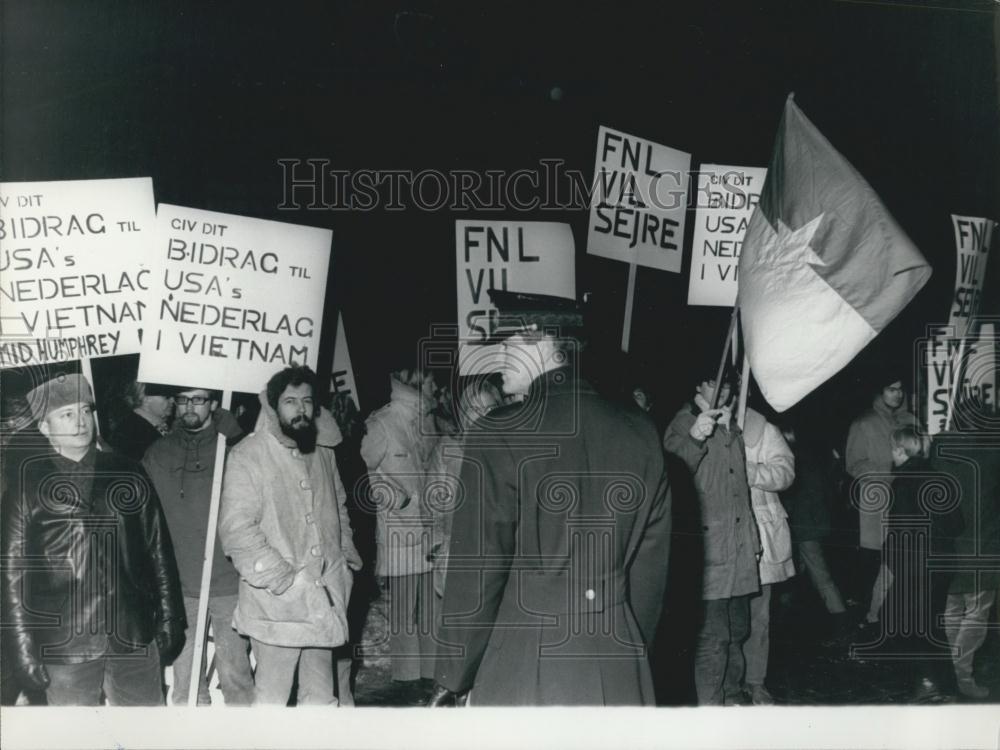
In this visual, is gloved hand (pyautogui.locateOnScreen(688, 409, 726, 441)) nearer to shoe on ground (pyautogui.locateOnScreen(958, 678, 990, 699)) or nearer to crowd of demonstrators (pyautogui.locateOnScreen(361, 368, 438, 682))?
crowd of demonstrators (pyautogui.locateOnScreen(361, 368, 438, 682))

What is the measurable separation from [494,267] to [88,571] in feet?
9.37

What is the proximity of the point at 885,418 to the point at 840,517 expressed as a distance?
68cm

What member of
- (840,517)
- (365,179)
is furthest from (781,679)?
(365,179)

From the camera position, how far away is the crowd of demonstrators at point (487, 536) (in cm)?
562

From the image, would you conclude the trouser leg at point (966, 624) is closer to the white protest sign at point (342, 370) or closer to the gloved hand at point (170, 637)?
the white protest sign at point (342, 370)

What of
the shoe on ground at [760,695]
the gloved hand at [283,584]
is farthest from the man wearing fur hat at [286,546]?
the shoe on ground at [760,695]

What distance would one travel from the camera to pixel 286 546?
6.61m

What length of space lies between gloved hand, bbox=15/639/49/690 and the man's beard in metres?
1.73

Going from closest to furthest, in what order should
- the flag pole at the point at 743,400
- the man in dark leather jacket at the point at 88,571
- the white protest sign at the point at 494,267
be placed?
the man in dark leather jacket at the point at 88,571, the white protest sign at the point at 494,267, the flag pole at the point at 743,400

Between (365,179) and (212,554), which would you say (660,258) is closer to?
(365,179)

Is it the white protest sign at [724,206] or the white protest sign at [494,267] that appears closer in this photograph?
the white protest sign at [494,267]

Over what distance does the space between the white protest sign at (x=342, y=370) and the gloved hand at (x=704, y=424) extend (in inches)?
81.2

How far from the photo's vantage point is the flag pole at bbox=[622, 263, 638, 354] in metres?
7.68

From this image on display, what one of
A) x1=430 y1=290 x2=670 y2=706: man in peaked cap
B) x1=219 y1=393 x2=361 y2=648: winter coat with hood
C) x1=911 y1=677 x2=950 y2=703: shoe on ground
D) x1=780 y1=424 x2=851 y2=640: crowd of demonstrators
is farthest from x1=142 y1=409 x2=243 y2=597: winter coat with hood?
x1=911 y1=677 x2=950 y2=703: shoe on ground
